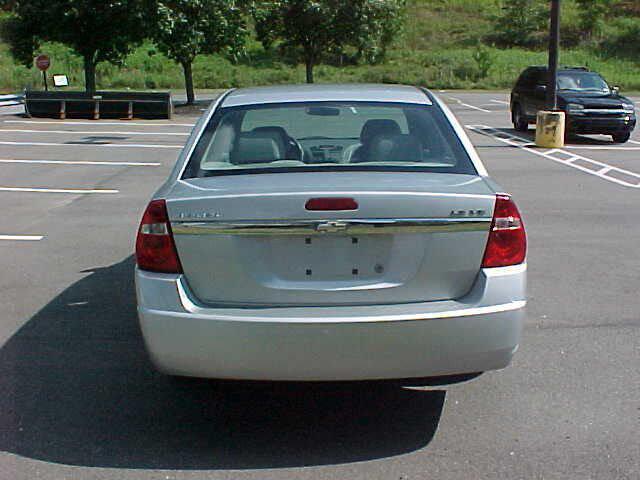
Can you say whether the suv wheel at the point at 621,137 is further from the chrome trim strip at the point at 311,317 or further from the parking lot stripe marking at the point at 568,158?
the chrome trim strip at the point at 311,317

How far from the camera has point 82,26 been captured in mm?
31562

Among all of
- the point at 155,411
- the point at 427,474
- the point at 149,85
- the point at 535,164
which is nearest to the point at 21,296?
the point at 155,411

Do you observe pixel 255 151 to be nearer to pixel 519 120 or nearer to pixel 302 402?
pixel 302 402

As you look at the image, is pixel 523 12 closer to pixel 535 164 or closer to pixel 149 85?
pixel 149 85

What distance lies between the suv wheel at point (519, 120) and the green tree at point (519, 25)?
4499 centimetres

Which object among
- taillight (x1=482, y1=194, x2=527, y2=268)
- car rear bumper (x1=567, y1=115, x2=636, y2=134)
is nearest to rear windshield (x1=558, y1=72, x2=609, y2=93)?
car rear bumper (x1=567, y1=115, x2=636, y2=134)

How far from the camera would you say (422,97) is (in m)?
5.46

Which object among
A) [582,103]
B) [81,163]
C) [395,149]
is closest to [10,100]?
[81,163]

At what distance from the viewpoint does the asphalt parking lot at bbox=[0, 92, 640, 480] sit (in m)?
4.07

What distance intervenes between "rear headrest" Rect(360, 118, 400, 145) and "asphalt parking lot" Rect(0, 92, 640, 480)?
4.58 feet

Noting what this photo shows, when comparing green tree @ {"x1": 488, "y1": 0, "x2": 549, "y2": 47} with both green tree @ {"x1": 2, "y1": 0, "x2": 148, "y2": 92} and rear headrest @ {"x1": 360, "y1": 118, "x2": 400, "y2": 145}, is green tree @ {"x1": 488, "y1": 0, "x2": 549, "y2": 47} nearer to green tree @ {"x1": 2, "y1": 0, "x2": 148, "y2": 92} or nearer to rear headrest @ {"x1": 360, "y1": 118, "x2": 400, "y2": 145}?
green tree @ {"x1": 2, "y1": 0, "x2": 148, "y2": 92}

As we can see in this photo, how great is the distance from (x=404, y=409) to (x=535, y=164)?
11797mm

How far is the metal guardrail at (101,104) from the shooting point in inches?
1104

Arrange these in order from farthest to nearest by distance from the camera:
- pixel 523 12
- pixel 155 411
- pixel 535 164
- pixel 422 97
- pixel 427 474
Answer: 1. pixel 523 12
2. pixel 535 164
3. pixel 422 97
4. pixel 155 411
5. pixel 427 474
